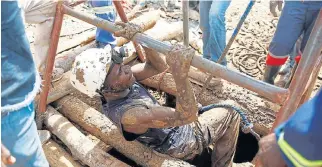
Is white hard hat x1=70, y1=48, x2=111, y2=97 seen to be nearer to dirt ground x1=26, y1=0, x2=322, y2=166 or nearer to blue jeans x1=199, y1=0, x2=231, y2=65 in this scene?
dirt ground x1=26, y1=0, x2=322, y2=166

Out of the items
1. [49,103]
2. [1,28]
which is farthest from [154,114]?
[49,103]

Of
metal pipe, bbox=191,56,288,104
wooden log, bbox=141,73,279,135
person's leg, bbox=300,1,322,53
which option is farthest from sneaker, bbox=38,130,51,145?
person's leg, bbox=300,1,322,53

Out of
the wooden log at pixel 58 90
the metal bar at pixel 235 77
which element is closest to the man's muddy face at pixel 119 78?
the metal bar at pixel 235 77

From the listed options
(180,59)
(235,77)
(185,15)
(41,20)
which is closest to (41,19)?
(41,20)

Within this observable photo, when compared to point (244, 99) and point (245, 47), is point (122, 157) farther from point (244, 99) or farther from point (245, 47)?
Result: point (245, 47)

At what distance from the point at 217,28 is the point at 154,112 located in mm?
1776

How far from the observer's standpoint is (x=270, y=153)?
158cm

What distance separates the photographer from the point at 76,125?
383cm

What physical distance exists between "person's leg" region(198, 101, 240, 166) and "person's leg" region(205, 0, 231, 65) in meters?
0.95

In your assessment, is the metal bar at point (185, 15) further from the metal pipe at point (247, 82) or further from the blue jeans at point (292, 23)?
the blue jeans at point (292, 23)

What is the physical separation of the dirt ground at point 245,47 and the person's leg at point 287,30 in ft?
1.64

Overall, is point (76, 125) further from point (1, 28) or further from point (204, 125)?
point (1, 28)

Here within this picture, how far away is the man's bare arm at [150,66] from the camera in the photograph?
139 inches

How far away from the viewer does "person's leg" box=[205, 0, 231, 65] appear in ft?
13.6
